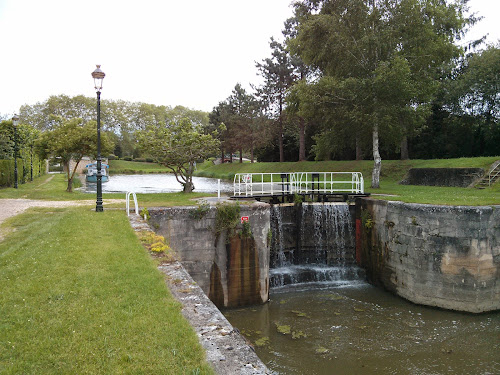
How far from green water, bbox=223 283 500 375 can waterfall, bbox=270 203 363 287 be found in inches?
99.5

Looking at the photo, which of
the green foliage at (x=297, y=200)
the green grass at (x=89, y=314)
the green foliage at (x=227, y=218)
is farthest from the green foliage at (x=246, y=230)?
the green grass at (x=89, y=314)

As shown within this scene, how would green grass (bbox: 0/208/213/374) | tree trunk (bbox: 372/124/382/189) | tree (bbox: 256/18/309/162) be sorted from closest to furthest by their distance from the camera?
1. green grass (bbox: 0/208/213/374)
2. tree trunk (bbox: 372/124/382/189)
3. tree (bbox: 256/18/309/162)

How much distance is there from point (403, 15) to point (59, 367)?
20782 mm

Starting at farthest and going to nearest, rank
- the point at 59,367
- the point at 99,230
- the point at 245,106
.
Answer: the point at 245,106 → the point at 99,230 → the point at 59,367

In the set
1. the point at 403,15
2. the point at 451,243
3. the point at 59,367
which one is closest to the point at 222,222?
the point at 451,243

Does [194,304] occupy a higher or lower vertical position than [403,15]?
lower

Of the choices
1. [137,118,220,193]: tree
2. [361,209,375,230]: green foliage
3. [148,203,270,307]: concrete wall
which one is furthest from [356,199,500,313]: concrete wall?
[137,118,220,193]: tree

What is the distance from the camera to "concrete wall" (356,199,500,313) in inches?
466

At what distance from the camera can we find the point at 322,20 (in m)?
19.3

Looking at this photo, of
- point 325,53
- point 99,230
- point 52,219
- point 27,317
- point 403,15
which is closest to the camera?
point 27,317

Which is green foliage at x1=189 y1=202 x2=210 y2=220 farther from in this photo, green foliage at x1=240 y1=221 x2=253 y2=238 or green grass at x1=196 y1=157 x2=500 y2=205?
green grass at x1=196 y1=157 x2=500 y2=205

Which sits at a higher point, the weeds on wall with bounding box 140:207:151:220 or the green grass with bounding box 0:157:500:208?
the green grass with bounding box 0:157:500:208

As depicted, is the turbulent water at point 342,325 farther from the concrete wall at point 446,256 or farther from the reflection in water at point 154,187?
the reflection in water at point 154,187

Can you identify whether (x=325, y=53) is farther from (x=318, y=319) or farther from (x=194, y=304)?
(x=194, y=304)
